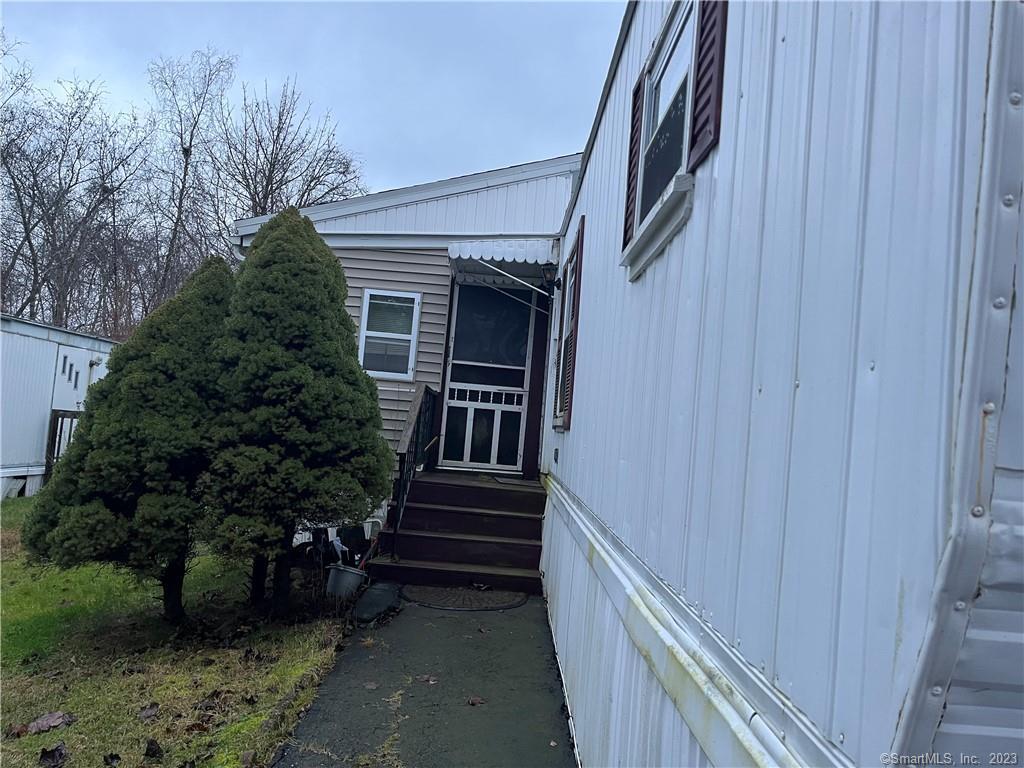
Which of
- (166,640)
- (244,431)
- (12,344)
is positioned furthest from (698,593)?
(12,344)

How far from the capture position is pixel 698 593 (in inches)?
70.6

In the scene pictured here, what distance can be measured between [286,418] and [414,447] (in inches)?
93.9

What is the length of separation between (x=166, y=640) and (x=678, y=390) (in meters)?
A: 4.50

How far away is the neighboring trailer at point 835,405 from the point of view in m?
0.88

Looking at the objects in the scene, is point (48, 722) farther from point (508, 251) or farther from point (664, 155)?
point (508, 251)

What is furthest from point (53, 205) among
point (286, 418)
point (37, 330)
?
point (286, 418)

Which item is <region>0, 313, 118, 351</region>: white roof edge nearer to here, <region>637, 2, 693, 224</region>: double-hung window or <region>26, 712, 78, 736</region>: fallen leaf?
<region>26, 712, 78, 736</region>: fallen leaf

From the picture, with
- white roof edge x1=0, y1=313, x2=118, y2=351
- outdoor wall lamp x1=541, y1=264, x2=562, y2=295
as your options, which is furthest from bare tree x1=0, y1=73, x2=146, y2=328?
outdoor wall lamp x1=541, y1=264, x2=562, y2=295

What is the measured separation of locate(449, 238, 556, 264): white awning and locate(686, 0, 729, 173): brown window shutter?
5.39 meters

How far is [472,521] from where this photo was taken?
681 centimetres

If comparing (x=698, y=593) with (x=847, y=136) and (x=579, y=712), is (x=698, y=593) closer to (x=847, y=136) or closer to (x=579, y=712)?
(x=847, y=136)

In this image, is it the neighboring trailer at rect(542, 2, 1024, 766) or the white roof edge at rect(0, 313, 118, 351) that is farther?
the white roof edge at rect(0, 313, 118, 351)

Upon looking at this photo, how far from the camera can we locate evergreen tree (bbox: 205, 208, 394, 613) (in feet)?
15.6

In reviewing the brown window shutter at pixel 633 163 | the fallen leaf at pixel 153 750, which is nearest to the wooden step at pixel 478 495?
the fallen leaf at pixel 153 750
